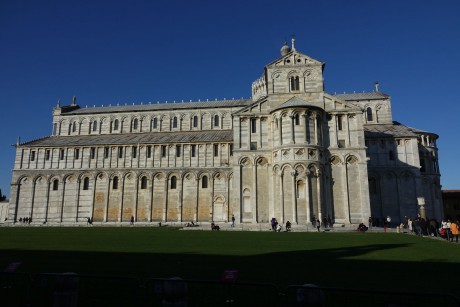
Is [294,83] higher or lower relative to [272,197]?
higher

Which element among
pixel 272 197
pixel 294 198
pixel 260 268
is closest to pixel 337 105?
pixel 294 198

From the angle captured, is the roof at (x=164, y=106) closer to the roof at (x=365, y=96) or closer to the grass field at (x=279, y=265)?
the roof at (x=365, y=96)

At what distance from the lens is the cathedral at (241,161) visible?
2964 centimetres

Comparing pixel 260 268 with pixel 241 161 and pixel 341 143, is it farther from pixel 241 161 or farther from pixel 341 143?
pixel 341 143

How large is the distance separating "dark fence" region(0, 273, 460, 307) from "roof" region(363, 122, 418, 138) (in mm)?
34714

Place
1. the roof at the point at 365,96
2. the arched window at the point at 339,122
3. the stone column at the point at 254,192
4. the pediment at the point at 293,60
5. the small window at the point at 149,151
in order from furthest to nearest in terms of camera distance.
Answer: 1. the roof at the point at 365,96
2. the small window at the point at 149,151
3. the pediment at the point at 293,60
4. the arched window at the point at 339,122
5. the stone column at the point at 254,192

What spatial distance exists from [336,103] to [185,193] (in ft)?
65.2

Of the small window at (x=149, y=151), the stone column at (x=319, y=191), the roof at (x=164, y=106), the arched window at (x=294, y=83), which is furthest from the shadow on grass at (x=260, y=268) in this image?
the roof at (x=164, y=106)

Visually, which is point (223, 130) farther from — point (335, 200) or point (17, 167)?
point (17, 167)

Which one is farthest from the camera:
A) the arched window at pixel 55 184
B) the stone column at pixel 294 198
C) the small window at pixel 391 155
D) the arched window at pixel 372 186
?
the arched window at pixel 55 184

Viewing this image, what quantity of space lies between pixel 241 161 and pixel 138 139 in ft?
59.9

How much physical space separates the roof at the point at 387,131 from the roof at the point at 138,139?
1644 centimetres

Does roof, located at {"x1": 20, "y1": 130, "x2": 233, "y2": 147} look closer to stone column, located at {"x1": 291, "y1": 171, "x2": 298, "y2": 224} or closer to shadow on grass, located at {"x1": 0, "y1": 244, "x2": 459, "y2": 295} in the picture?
stone column, located at {"x1": 291, "y1": 171, "x2": 298, "y2": 224}

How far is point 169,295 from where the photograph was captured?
16.0ft
